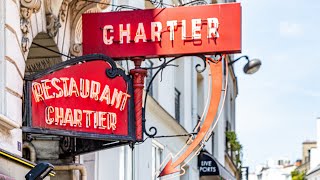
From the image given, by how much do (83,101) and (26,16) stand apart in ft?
4.12

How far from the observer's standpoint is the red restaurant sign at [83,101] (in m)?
9.52

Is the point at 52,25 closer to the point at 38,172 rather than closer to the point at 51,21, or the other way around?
the point at 51,21

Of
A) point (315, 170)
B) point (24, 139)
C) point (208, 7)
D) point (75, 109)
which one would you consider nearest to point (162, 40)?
point (208, 7)

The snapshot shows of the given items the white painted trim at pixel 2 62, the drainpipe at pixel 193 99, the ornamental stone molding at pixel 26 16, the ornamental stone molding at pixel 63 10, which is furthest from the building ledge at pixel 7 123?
the drainpipe at pixel 193 99

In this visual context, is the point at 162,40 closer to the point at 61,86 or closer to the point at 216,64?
the point at 216,64

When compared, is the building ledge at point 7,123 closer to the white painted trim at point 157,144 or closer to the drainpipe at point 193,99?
the white painted trim at point 157,144

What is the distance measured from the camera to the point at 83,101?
395 inches

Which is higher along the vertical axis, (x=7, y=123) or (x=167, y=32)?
(x=167, y=32)

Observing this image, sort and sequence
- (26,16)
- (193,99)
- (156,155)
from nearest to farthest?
(26,16) < (156,155) < (193,99)

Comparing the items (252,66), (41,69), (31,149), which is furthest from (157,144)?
(31,149)

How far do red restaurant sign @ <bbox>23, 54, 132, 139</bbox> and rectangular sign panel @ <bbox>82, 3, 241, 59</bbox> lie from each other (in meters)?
0.56

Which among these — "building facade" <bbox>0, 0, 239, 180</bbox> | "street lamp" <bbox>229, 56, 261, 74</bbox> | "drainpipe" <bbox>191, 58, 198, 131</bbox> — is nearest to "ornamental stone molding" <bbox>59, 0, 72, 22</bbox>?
"building facade" <bbox>0, 0, 239, 180</bbox>

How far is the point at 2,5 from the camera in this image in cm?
906

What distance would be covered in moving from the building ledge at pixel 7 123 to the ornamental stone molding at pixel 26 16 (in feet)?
3.84
